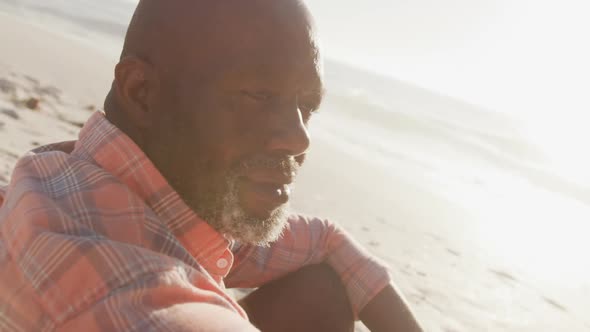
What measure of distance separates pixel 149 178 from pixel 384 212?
14.1 feet

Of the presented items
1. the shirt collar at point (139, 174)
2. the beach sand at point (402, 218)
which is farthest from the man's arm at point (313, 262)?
the beach sand at point (402, 218)

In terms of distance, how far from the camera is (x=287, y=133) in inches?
50.2

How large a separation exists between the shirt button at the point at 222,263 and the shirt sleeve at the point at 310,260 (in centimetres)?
40

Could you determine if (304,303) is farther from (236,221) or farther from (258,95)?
(258,95)

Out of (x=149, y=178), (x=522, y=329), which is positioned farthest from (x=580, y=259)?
(x=149, y=178)

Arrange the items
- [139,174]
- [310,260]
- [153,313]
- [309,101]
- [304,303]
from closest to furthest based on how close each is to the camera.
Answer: [153,313], [139,174], [309,101], [304,303], [310,260]

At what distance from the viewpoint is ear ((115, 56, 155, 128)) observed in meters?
1.27

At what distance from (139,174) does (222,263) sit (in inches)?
12.7

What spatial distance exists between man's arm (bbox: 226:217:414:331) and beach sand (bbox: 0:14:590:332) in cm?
131

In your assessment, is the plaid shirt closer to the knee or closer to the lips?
the lips

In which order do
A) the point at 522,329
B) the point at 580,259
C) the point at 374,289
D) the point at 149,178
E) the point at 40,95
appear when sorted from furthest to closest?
the point at 580,259 → the point at 40,95 → the point at 522,329 → the point at 374,289 → the point at 149,178

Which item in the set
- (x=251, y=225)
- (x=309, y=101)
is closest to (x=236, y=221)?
(x=251, y=225)

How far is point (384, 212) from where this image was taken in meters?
5.25

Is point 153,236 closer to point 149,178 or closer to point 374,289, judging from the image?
point 149,178
